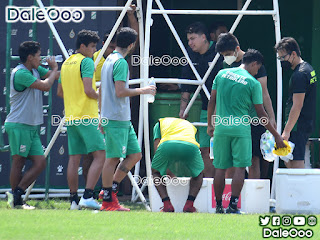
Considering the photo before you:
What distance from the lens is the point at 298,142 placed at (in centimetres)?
912

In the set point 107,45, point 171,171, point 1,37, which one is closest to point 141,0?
point 107,45

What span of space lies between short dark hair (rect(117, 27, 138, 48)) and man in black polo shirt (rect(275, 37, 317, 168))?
1.58 metres

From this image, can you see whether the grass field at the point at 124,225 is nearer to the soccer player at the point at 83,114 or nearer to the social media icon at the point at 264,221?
the social media icon at the point at 264,221

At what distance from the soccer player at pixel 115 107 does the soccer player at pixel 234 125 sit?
0.71m

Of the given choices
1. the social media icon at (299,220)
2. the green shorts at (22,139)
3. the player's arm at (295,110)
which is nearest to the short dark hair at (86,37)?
the green shorts at (22,139)

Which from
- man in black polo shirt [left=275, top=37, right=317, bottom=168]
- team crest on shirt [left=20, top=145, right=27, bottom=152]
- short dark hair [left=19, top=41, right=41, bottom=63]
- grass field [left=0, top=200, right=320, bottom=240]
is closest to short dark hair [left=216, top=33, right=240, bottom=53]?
man in black polo shirt [left=275, top=37, right=317, bottom=168]

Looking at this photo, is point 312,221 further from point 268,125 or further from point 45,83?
point 45,83

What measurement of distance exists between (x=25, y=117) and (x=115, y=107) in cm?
112

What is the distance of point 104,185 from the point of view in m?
8.60

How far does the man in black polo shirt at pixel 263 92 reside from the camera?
880cm

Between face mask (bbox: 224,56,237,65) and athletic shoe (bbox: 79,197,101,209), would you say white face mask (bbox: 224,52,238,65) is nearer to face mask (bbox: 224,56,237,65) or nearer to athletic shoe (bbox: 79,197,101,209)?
face mask (bbox: 224,56,237,65)

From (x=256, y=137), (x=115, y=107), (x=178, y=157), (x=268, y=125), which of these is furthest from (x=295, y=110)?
(x=115, y=107)

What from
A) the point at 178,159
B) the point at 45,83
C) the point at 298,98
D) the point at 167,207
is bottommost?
the point at 167,207

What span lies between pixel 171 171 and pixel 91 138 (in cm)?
90
